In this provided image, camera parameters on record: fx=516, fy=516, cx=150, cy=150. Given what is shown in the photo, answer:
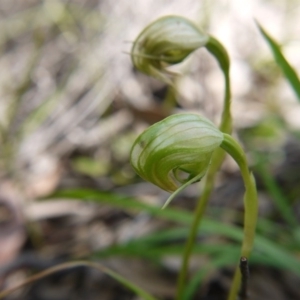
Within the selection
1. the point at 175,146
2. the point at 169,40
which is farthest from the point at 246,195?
the point at 169,40

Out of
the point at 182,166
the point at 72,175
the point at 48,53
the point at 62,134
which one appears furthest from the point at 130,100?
the point at 182,166

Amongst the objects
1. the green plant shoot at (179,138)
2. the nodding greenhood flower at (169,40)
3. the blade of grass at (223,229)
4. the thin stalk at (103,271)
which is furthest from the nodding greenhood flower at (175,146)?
the blade of grass at (223,229)

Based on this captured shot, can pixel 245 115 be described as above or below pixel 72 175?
below

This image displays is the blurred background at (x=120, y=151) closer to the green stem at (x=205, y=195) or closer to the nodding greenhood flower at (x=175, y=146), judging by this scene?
the green stem at (x=205, y=195)

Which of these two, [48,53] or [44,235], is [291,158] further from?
[48,53]

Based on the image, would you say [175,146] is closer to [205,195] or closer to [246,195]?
[246,195]
